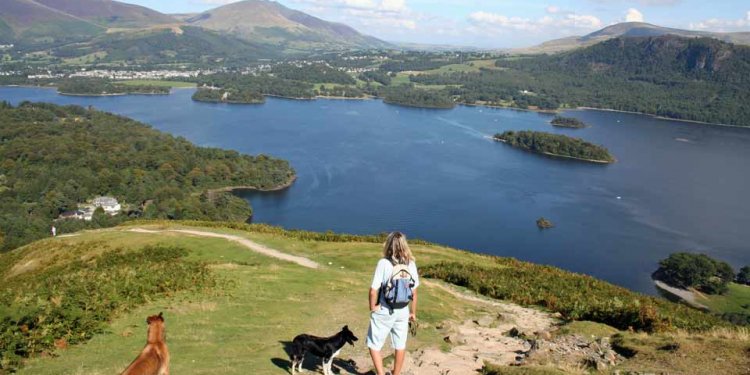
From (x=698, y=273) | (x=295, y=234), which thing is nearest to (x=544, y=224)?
(x=698, y=273)

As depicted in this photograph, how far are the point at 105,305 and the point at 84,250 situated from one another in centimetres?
1459

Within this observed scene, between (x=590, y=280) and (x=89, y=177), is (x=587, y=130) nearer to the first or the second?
(x=89, y=177)

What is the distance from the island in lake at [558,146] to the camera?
134587 millimetres

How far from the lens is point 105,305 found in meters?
13.1

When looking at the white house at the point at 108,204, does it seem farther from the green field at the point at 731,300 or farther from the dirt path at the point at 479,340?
the green field at the point at 731,300

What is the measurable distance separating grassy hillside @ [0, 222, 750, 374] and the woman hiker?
2510 millimetres

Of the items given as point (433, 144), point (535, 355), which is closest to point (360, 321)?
point (535, 355)

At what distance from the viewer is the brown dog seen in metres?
7.07

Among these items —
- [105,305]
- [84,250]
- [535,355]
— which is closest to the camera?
[535,355]

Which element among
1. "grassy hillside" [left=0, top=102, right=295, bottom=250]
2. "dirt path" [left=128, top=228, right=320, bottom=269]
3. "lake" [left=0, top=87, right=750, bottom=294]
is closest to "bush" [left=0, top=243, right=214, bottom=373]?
"dirt path" [left=128, top=228, right=320, bottom=269]

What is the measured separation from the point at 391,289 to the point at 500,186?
102m

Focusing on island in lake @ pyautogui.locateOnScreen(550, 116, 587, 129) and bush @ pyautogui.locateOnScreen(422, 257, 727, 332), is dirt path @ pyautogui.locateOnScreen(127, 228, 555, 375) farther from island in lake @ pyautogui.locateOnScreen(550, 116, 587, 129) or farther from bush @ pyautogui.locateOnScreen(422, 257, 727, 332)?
island in lake @ pyautogui.locateOnScreen(550, 116, 587, 129)

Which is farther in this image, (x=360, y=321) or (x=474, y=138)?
(x=474, y=138)

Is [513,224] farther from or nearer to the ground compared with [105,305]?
nearer to the ground
